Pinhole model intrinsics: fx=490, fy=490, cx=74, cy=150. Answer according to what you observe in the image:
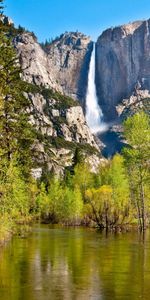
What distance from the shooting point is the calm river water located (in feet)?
61.4

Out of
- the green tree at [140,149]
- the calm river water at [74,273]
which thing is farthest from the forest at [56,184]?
the calm river water at [74,273]

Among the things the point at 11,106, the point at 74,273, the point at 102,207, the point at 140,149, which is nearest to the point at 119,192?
the point at 102,207

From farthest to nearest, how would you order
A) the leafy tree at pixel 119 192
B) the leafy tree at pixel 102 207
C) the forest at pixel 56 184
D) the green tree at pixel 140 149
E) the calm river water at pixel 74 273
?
the green tree at pixel 140 149 < the leafy tree at pixel 102 207 < the leafy tree at pixel 119 192 < the forest at pixel 56 184 < the calm river water at pixel 74 273

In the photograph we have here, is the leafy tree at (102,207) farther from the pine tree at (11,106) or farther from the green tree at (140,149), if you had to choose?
the pine tree at (11,106)

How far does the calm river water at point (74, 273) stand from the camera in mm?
18703

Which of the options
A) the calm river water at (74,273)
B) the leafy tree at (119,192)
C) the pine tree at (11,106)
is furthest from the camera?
the leafy tree at (119,192)

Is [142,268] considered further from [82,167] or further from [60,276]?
[82,167]

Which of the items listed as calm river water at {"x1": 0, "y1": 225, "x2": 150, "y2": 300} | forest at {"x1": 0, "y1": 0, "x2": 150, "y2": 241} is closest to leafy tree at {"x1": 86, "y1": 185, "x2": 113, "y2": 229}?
forest at {"x1": 0, "y1": 0, "x2": 150, "y2": 241}

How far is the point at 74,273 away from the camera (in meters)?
24.3

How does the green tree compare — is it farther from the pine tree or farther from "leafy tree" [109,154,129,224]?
the pine tree

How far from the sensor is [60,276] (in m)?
23.4

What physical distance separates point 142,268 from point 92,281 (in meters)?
5.49

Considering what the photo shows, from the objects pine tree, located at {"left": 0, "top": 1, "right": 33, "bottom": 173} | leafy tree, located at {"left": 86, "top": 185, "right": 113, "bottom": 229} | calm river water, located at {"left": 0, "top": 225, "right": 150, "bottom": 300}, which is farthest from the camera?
leafy tree, located at {"left": 86, "top": 185, "right": 113, "bottom": 229}

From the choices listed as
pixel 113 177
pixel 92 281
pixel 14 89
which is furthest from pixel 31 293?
pixel 113 177
